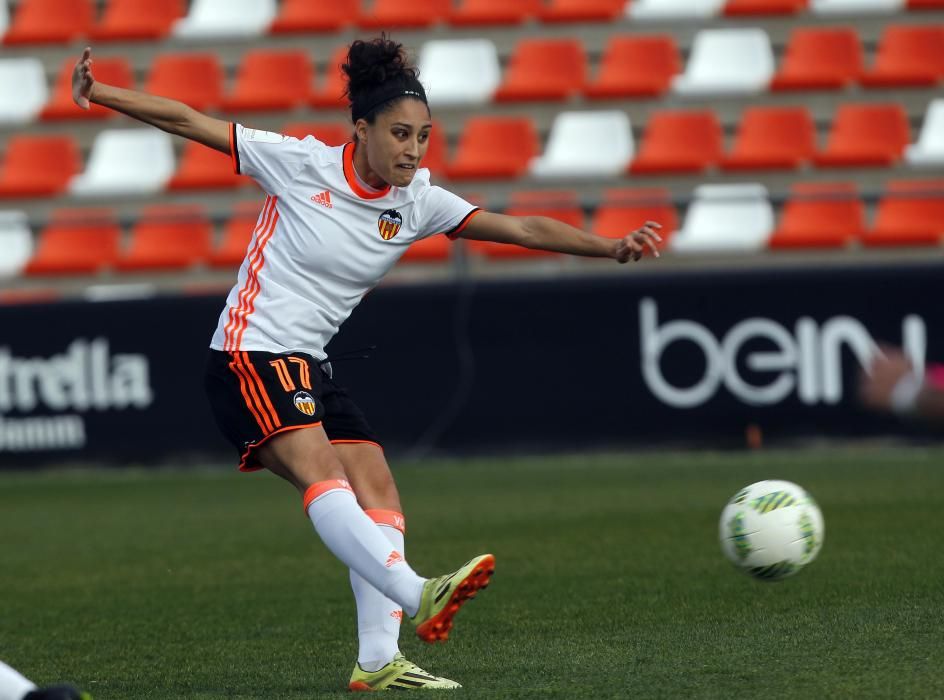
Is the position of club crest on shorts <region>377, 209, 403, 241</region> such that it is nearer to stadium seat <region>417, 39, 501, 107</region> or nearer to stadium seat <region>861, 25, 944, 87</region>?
stadium seat <region>417, 39, 501, 107</region>

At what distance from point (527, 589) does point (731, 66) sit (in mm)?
10380

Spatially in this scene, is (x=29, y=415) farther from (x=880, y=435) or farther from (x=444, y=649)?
(x=444, y=649)

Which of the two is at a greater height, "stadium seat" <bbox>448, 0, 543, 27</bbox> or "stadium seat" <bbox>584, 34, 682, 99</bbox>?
"stadium seat" <bbox>448, 0, 543, 27</bbox>

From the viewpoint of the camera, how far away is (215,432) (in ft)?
44.4

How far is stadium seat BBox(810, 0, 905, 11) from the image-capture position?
16.8 meters

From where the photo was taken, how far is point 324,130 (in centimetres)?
1642

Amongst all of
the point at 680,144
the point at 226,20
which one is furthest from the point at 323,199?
the point at 226,20

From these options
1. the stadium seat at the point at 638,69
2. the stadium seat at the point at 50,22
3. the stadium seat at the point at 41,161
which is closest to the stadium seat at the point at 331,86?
the stadium seat at the point at 638,69

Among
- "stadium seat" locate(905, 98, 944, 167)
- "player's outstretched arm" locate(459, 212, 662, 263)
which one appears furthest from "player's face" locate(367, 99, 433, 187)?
"stadium seat" locate(905, 98, 944, 167)

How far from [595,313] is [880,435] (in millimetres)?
2526

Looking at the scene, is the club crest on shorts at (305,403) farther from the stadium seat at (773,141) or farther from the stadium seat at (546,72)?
the stadium seat at (546,72)

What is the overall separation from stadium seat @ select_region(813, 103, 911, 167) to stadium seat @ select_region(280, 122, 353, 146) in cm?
484

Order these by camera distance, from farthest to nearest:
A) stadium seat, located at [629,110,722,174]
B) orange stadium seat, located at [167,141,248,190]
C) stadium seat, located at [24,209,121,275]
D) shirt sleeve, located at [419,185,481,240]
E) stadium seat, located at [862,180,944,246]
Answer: orange stadium seat, located at [167,141,248,190] < stadium seat, located at [24,209,121,275] < stadium seat, located at [629,110,722,174] < stadium seat, located at [862,180,944,246] < shirt sleeve, located at [419,185,481,240]

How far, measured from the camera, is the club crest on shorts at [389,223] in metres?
5.56
